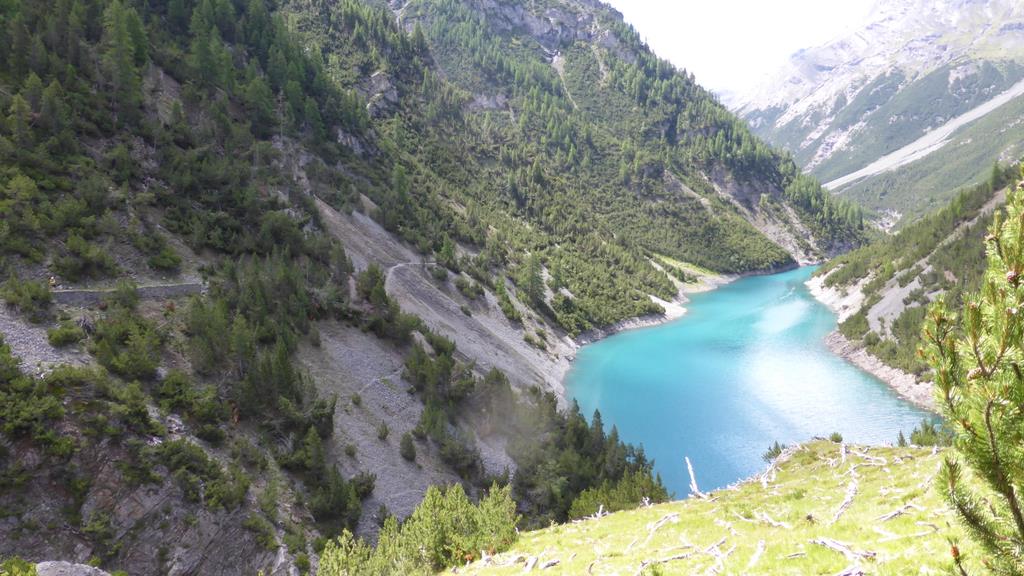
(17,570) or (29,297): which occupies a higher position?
(17,570)

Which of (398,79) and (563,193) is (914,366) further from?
(398,79)

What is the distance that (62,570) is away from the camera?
14.8 metres

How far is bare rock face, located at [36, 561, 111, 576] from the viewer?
14594mm

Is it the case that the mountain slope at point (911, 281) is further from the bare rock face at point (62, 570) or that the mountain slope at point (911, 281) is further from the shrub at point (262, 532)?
the bare rock face at point (62, 570)

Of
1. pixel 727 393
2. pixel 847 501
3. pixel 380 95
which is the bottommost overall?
pixel 727 393

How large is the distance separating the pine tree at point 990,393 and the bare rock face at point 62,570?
2043 centimetres

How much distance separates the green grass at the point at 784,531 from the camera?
405 inches

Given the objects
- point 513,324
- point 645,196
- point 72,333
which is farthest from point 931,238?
point 72,333

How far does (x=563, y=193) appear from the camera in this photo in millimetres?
135375

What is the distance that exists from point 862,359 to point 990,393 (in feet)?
248

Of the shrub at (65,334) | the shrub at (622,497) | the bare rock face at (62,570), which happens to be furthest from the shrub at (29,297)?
the shrub at (622,497)

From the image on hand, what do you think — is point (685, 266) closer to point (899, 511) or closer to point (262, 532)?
point (262, 532)

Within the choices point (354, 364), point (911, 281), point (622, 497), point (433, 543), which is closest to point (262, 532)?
point (433, 543)

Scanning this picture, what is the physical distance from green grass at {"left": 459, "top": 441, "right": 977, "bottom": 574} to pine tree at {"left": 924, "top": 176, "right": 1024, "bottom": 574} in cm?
105
